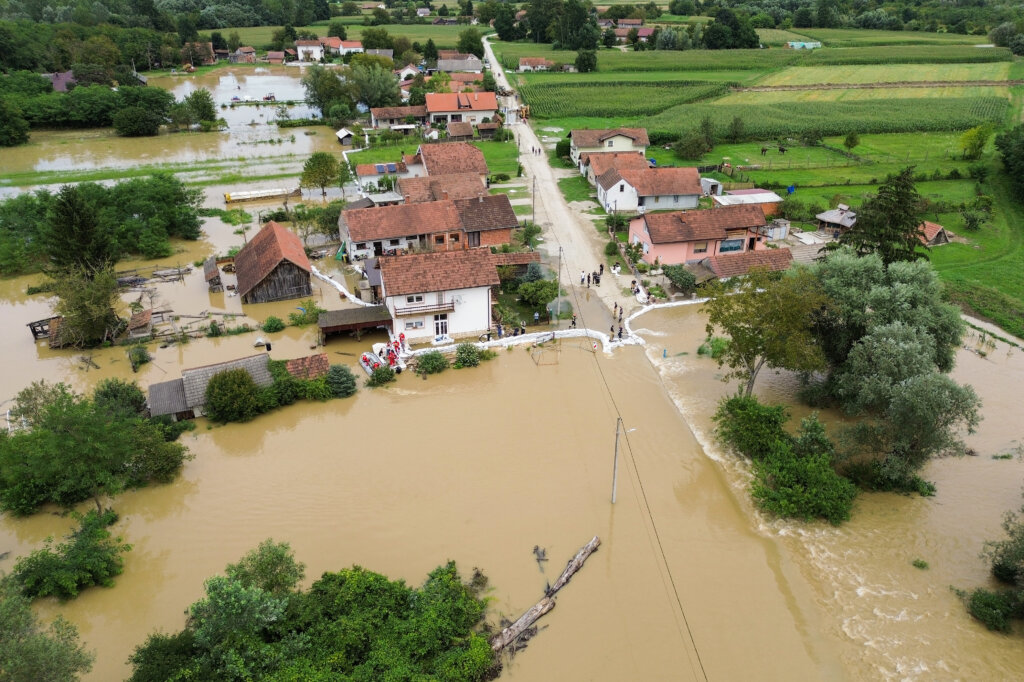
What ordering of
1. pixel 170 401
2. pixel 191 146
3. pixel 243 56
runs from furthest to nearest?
pixel 243 56
pixel 191 146
pixel 170 401

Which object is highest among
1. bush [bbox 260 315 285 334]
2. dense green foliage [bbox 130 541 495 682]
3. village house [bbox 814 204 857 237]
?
village house [bbox 814 204 857 237]

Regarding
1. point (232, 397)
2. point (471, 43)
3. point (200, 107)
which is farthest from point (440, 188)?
point (471, 43)

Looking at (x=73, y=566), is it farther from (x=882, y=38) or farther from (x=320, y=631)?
(x=882, y=38)

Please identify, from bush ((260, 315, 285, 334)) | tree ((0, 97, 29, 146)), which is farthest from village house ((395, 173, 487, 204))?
tree ((0, 97, 29, 146))

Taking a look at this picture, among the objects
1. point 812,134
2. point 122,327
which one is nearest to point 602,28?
point 812,134

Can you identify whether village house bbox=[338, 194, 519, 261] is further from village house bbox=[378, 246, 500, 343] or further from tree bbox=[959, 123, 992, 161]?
tree bbox=[959, 123, 992, 161]

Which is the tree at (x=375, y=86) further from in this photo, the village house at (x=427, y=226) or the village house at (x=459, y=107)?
the village house at (x=427, y=226)
